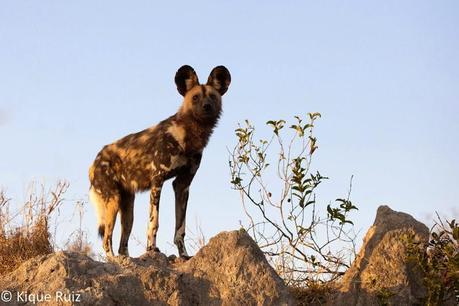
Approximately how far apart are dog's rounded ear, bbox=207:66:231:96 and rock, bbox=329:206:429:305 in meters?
3.10

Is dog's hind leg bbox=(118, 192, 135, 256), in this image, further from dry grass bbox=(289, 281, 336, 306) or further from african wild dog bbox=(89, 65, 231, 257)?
dry grass bbox=(289, 281, 336, 306)

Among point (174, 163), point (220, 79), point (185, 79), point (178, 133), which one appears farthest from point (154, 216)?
point (220, 79)

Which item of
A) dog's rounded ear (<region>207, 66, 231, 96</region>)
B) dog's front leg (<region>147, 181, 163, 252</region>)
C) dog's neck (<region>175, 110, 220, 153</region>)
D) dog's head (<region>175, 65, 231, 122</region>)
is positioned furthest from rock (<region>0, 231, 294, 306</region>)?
dog's rounded ear (<region>207, 66, 231, 96</region>)

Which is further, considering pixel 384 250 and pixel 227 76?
pixel 227 76

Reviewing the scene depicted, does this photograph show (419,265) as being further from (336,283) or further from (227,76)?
(227,76)

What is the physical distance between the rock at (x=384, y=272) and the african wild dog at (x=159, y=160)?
2.39 m

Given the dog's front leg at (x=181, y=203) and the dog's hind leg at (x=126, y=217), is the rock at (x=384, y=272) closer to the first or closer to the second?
the dog's front leg at (x=181, y=203)

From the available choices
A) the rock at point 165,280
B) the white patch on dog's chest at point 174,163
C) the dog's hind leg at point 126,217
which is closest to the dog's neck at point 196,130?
the white patch on dog's chest at point 174,163

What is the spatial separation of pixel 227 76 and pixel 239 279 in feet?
12.0

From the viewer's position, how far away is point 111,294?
6578 mm

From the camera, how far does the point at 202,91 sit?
977cm

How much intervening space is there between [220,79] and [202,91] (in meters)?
0.29

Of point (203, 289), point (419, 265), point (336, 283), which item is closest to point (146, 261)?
point (203, 289)

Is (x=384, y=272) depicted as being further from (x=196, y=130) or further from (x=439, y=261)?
(x=196, y=130)
